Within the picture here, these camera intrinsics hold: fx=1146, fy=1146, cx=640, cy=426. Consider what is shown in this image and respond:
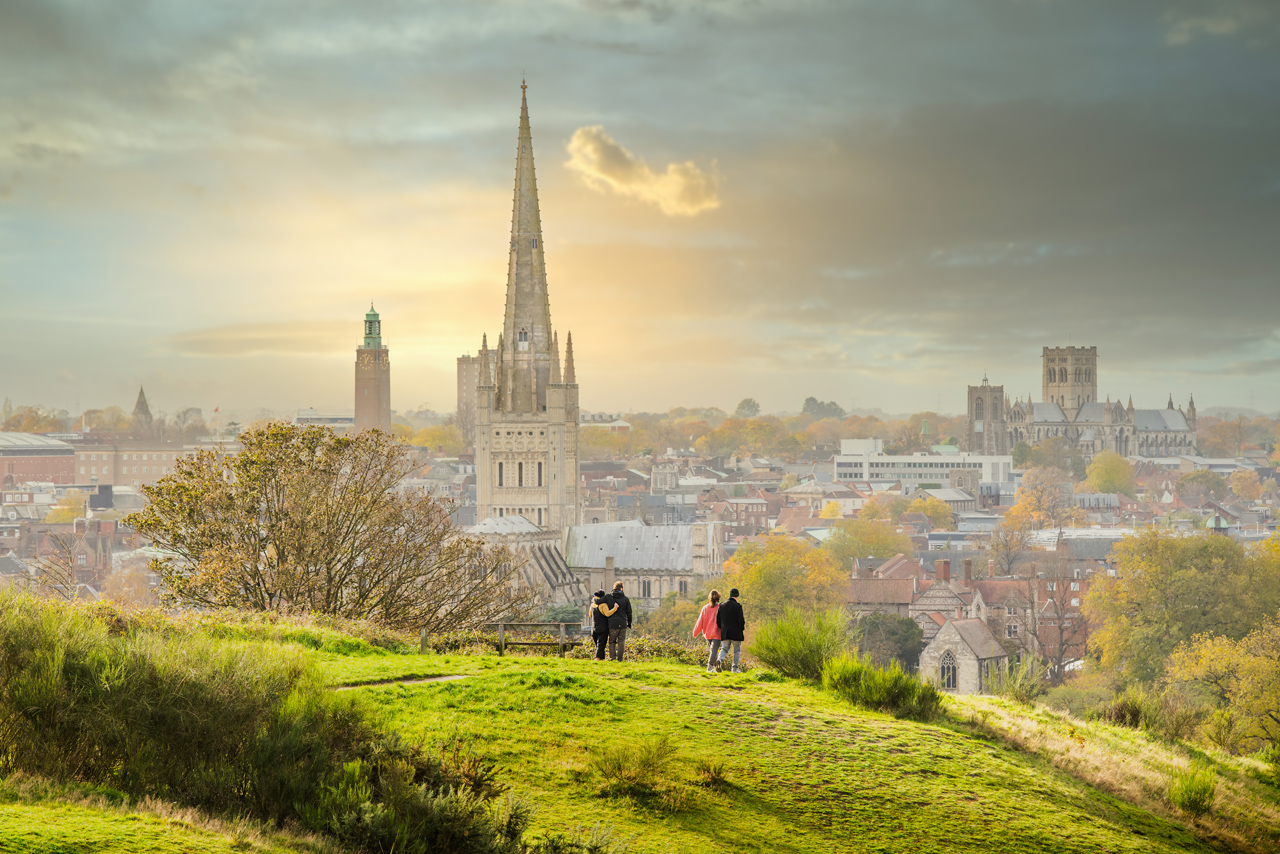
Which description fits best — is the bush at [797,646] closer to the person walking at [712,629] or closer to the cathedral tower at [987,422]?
the person walking at [712,629]

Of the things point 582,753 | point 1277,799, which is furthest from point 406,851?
point 1277,799

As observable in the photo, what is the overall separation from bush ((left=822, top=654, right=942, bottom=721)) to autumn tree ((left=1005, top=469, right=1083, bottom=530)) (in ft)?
299

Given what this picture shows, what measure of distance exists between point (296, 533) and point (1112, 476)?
461 feet

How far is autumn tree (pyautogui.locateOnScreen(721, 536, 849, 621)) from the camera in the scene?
59834 millimetres

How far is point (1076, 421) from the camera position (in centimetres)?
17675

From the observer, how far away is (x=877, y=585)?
205 feet

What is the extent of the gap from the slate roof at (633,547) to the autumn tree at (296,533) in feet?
153

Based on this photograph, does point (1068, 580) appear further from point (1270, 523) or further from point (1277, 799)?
point (1270, 523)

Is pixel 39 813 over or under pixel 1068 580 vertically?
over

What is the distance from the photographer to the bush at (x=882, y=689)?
12.3 meters

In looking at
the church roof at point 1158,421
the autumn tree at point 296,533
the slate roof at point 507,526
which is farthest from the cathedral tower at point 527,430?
the church roof at point 1158,421

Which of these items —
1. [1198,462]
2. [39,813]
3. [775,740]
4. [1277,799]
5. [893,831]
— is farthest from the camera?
[1198,462]

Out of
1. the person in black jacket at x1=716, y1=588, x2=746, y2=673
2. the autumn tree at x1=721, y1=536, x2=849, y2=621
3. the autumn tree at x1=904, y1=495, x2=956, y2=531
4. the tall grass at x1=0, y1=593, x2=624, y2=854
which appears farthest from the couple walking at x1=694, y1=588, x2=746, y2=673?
the autumn tree at x1=904, y1=495, x2=956, y2=531

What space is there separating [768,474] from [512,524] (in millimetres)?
102454
